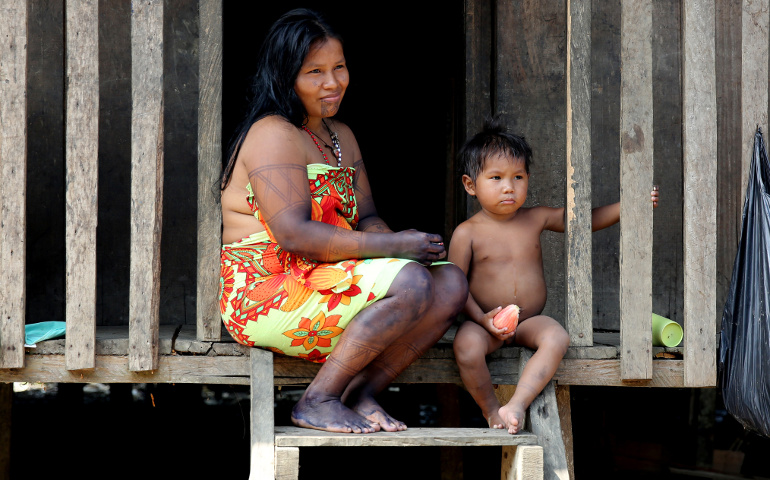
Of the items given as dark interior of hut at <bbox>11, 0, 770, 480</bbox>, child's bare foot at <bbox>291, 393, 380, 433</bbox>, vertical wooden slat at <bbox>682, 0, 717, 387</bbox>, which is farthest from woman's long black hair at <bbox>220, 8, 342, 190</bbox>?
dark interior of hut at <bbox>11, 0, 770, 480</bbox>

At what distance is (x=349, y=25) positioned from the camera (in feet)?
21.6

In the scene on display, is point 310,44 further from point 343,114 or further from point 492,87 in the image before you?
point 343,114

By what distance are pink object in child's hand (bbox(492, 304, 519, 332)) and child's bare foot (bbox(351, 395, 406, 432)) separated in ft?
1.82

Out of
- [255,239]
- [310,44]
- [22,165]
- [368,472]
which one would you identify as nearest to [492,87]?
[310,44]

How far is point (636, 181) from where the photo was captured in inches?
121

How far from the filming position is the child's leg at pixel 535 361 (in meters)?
2.79

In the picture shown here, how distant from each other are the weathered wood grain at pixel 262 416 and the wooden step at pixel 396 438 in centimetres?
4

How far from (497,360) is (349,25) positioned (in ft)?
13.7

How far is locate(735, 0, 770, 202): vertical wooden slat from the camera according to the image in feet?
10.3

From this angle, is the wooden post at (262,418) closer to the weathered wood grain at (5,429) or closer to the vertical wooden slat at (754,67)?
the vertical wooden slat at (754,67)

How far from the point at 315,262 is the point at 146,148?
776 millimetres

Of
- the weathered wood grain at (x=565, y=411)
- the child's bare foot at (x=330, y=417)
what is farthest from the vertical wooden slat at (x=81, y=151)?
the weathered wood grain at (x=565, y=411)

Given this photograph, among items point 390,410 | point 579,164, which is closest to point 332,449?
point 390,410

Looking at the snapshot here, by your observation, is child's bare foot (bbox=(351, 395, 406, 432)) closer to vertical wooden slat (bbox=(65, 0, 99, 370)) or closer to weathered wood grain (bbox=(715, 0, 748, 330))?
vertical wooden slat (bbox=(65, 0, 99, 370))
